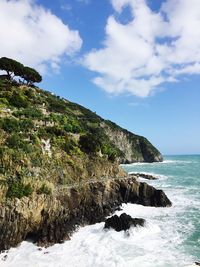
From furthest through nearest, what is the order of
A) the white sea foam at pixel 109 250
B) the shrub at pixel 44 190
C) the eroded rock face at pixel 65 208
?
1. the shrub at pixel 44 190
2. the eroded rock face at pixel 65 208
3. the white sea foam at pixel 109 250

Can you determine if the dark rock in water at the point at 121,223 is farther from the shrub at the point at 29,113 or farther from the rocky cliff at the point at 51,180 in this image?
the shrub at the point at 29,113

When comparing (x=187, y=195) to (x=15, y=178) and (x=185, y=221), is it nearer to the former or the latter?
(x=185, y=221)

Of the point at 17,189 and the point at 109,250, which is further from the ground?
the point at 17,189

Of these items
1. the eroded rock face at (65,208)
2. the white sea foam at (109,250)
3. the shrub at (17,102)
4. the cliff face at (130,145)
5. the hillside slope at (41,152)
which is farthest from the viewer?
the cliff face at (130,145)

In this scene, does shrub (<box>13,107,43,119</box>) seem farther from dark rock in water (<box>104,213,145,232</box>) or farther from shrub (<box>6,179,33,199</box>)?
dark rock in water (<box>104,213,145,232</box>)

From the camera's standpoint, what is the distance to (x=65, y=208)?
33594 mm

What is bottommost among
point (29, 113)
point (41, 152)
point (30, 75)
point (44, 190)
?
point (44, 190)

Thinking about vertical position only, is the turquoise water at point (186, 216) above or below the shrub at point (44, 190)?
below

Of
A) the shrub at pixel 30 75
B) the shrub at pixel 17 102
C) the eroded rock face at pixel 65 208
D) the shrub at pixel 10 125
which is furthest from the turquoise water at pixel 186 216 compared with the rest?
the shrub at pixel 30 75

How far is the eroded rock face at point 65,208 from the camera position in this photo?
94.6 ft

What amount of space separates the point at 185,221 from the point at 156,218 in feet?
9.92

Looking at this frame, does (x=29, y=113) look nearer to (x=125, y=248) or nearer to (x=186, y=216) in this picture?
(x=186, y=216)

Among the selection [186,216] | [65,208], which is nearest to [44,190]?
[65,208]

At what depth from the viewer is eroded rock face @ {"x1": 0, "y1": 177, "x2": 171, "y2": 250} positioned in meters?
28.8
